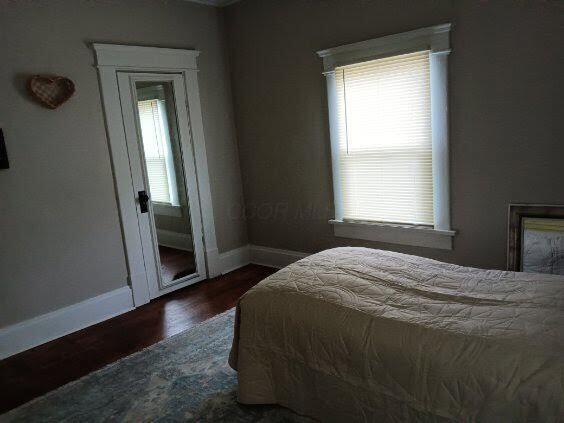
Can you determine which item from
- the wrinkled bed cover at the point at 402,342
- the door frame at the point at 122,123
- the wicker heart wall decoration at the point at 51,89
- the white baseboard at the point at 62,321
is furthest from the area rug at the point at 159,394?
the wicker heart wall decoration at the point at 51,89

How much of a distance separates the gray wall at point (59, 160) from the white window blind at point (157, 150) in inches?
15.7

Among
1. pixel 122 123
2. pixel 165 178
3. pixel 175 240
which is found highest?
pixel 122 123

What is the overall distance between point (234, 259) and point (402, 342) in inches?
126

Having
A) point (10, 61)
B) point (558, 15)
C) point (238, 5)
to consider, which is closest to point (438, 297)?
point (558, 15)

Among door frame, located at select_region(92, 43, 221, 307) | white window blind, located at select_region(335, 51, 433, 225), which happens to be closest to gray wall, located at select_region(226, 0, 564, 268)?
white window blind, located at select_region(335, 51, 433, 225)

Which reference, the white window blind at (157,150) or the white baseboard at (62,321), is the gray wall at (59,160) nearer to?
the white baseboard at (62,321)

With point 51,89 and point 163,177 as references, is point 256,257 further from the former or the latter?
point 51,89

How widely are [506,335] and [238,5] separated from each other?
393 cm

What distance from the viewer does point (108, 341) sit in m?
3.24

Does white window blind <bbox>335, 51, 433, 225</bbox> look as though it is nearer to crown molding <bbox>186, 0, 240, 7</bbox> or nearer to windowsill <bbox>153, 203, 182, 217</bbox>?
crown molding <bbox>186, 0, 240, 7</bbox>

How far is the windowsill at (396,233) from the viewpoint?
338cm

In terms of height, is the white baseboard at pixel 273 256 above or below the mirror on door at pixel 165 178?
below

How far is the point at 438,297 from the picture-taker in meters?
2.00

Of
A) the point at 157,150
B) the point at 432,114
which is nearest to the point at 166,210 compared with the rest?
the point at 157,150
